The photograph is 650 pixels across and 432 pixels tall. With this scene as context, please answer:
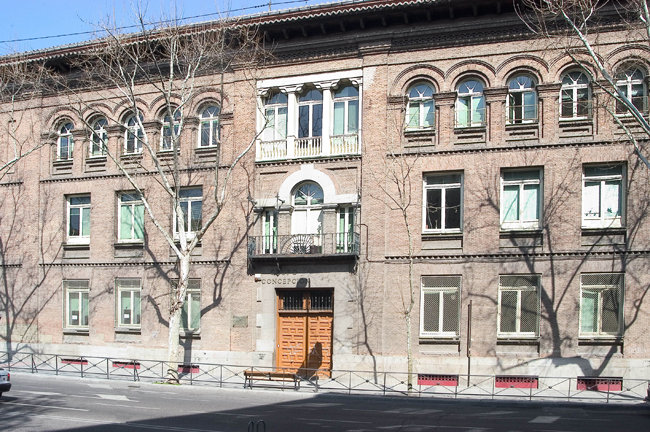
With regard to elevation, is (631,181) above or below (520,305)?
above

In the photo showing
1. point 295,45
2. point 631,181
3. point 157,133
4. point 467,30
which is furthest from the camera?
point 157,133

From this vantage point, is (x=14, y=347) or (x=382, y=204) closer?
(x=382, y=204)

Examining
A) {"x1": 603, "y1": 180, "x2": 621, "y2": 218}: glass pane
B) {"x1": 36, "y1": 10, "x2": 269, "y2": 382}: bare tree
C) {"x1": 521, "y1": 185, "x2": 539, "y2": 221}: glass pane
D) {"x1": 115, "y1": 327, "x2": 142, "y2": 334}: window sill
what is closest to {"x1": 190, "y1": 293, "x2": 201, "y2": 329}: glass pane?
{"x1": 36, "y1": 10, "x2": 269, "y2": 382}: bare tree

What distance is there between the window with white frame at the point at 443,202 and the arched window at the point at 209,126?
9.29 meters

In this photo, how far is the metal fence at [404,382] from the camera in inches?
872

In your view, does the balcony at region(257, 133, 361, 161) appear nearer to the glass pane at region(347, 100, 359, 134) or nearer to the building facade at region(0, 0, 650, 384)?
the building facade at region(0, 0, 650, 384)

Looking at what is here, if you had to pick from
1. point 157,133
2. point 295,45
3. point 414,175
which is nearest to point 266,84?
point 295,45

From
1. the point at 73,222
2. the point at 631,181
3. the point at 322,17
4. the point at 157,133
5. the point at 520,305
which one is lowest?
the point at 520,305

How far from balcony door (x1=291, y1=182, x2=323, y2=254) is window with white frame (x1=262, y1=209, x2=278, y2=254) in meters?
0.74

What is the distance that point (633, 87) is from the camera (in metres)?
23.8

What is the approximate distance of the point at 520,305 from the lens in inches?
954

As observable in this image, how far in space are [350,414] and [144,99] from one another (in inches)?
700

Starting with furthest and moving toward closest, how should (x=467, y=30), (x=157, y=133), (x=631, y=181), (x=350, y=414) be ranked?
1. (x=157, y=133)
2. (x=467, y=30)
3. (x=631, y=181)
4. (x=350, y=414)

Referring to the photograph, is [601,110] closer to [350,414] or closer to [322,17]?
[322,17]
